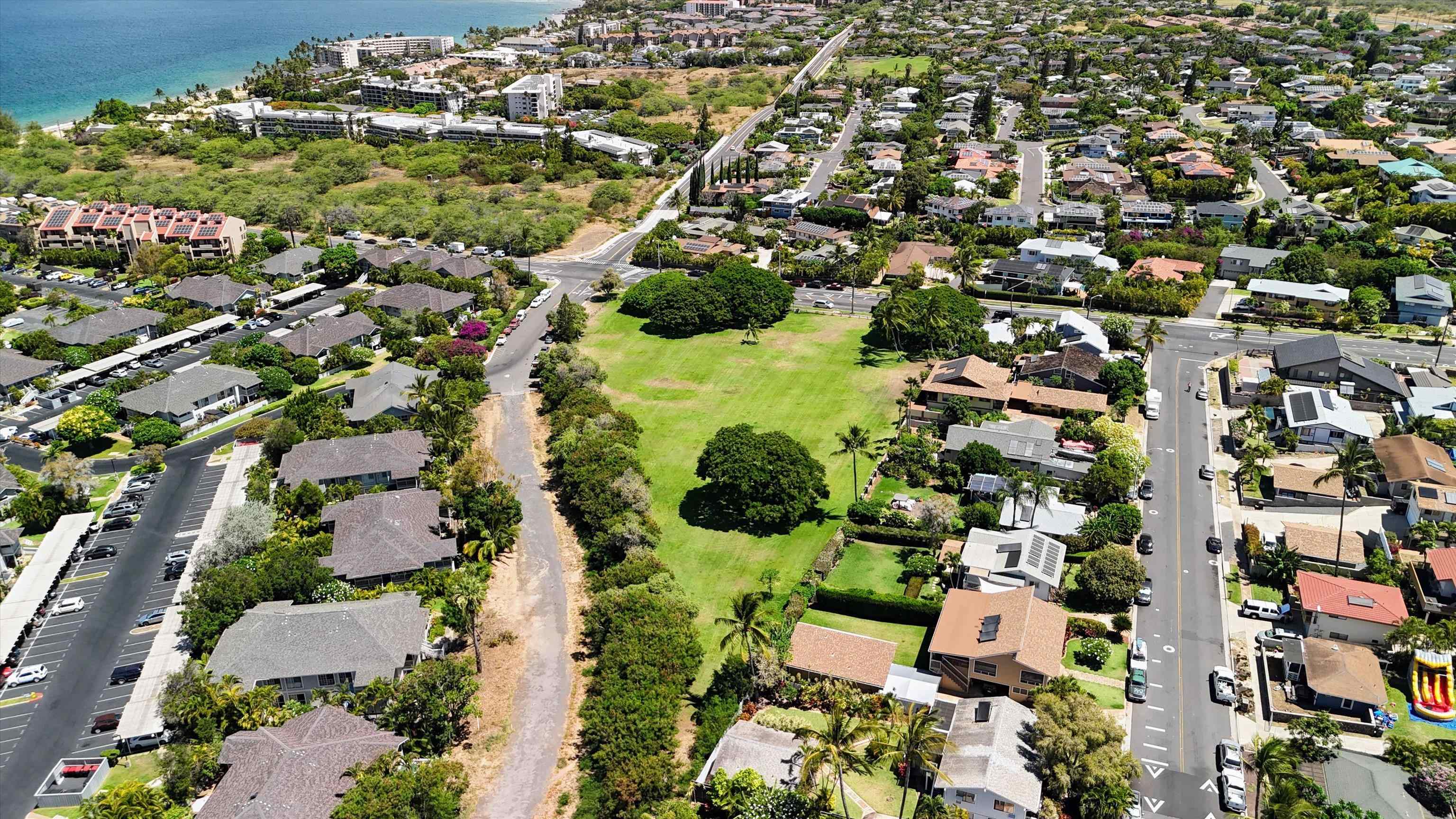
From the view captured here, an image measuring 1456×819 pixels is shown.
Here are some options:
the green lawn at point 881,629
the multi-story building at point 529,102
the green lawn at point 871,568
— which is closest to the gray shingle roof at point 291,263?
the multi-story building at point 529,102

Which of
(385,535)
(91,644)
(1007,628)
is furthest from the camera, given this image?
(385,535)

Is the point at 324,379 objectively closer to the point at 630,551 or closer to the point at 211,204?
the point at 630,551

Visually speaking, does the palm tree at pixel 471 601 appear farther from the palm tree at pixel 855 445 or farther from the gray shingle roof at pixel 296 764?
the palm tree at pixel 855 445

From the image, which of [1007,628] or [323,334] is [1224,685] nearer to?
[1007,628]

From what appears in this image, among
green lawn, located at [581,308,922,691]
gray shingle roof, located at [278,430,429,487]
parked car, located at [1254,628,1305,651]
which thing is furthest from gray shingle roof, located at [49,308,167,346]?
parked car, located at [1254,628,1305,651]

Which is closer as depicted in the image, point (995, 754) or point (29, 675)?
point (995, 754)

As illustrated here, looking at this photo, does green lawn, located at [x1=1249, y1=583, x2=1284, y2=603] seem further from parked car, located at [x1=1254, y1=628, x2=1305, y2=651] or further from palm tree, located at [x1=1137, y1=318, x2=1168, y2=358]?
palm tree, located at [x1=1137, y1=318, x2=1168, y2=358]

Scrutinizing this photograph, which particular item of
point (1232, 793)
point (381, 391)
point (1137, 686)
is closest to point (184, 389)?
point (381, 391)
